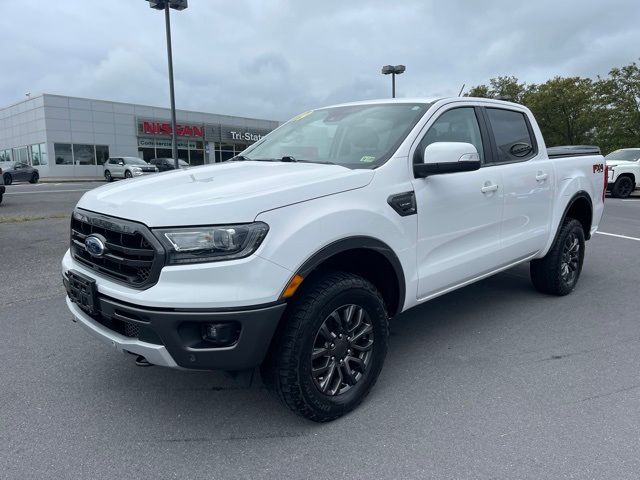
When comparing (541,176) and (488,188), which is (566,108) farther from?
(488,188)

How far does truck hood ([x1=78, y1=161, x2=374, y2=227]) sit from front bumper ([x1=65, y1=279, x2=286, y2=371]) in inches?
16.5

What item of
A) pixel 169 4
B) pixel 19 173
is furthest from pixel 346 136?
pixel 19 173

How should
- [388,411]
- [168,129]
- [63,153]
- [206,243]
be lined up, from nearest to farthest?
[206,243], [388,411], [63,153], [168,129]

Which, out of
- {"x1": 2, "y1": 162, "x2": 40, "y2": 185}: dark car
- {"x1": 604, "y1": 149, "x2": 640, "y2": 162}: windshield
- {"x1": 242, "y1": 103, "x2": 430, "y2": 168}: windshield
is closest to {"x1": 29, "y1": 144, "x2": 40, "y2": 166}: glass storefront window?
{"x1": 2, "y1": 162, "x2": 40, "y2": 185}: dark car

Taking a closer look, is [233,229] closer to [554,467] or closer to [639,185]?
[554,467]

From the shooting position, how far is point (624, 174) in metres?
16.5

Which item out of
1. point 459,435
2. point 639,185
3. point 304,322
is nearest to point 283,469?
point 304,322

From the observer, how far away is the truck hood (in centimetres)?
228

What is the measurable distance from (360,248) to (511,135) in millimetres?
2292

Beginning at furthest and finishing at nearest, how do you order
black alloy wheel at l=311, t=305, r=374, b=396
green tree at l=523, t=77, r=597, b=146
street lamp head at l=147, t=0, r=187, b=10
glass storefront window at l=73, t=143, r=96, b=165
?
1. glass storefront window at l=73, t=143, r=96, b=165
2. green tree at l=523, t=77, r=597, b=146
3. street lamp head at l=147, t=0, r=187, b=10
4. black alloy wheel at l=311, t=305, r=374, b=396

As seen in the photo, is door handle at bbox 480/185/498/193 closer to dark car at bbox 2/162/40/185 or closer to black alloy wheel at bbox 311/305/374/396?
black alloy wheel at bbox 311/305/374/396

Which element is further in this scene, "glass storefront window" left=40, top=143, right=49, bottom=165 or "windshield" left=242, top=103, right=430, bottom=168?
"glass storefront window" left=40, top=143, right=49, bottom=165

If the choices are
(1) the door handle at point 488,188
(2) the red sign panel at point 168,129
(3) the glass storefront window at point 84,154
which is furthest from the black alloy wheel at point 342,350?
(2) the red sign panel at point 168,129

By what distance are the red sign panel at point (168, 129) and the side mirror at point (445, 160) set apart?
4003 cm
